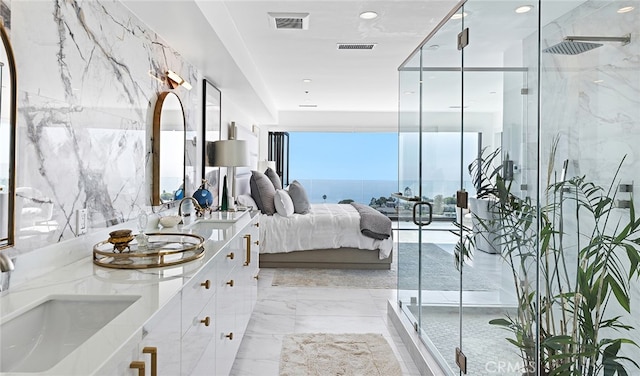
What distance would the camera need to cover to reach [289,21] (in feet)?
11.0

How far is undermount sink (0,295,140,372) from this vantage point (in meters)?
1.09

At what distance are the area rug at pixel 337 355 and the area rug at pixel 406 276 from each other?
0.52 meters

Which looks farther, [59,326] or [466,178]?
[466,178]

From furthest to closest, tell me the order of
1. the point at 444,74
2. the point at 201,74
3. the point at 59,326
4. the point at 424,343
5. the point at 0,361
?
the point at 201,74
the point at 424,343
the point at 444,74
the point at 59,326
the point at 0,361

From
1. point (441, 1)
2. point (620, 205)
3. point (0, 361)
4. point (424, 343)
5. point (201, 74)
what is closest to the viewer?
point (0, 361)

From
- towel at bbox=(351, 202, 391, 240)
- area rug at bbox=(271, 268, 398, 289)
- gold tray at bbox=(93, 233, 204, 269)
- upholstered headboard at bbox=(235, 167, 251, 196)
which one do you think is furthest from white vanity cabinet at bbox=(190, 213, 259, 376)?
upholstered headboard at bbox=(235, 167, 251, 196)

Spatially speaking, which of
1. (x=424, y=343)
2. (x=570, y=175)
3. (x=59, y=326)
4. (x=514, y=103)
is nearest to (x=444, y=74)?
(x=514, y=103)

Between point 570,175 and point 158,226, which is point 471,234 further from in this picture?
point 158,226

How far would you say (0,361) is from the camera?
3.40 ft

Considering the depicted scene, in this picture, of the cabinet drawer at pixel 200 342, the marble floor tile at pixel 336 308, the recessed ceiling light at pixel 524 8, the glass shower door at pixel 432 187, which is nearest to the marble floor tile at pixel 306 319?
the marble floor tile at pixel 336 308

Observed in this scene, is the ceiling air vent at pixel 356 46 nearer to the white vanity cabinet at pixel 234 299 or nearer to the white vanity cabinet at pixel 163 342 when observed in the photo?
the white vanity cabinet at pixel 234 299

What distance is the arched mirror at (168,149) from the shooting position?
2.76 meters

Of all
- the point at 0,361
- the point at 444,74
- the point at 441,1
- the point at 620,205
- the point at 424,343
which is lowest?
the point at 424,343

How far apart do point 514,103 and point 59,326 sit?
1.79 metres
